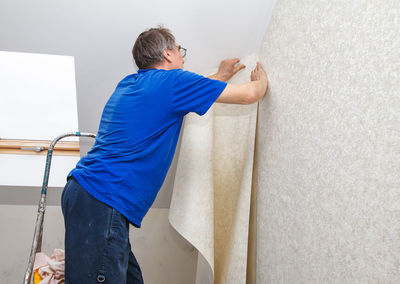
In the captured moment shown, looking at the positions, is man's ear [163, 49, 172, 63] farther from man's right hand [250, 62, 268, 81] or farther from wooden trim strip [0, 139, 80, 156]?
wooden trim strip [0, 139, 80, 156]

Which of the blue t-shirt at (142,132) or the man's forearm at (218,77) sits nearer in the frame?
the blue t-shirt at (142,132)

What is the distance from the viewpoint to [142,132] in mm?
1468

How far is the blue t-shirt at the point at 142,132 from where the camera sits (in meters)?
1.42

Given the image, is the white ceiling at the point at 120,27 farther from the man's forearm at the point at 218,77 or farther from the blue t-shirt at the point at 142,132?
the blue t-shirt at the point at 142,132

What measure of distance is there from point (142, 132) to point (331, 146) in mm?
716

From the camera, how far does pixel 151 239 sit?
2.59m

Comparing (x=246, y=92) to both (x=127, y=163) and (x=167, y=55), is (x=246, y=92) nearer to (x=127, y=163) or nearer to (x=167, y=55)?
(x=167, y=55)

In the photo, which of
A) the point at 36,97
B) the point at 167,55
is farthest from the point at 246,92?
the point at 36,97

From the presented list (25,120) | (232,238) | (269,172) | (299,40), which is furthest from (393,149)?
(25,120)

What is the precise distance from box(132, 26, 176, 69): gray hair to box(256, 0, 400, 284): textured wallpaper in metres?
0.48

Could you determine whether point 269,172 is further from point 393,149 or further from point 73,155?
point 73,155

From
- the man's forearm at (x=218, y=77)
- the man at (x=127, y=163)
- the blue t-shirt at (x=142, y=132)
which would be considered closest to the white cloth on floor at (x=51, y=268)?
the man at (x=127, y=163)

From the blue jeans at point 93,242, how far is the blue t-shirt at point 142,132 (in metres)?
0.07

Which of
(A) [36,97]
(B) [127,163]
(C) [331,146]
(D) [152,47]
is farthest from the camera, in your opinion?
(A) [36,97]
